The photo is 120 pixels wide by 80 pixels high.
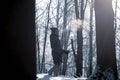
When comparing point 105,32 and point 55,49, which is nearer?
point 105,32

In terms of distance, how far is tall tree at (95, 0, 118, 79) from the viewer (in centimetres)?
991

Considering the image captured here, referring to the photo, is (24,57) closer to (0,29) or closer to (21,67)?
(21,67)

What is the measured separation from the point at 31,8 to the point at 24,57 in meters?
0.49

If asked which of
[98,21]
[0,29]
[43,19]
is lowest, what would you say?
[0,29]

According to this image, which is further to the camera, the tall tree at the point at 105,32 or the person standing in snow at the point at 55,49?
the person standing in snow at the point at 55,49

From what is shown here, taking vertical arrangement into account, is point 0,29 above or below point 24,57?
above

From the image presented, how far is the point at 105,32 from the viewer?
10.0 meters

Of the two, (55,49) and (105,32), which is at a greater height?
(105,32)

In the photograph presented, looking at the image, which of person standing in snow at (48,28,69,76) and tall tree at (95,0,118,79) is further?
person standing in snow at (48,28,69,76)

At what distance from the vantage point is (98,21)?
1006 centimetres

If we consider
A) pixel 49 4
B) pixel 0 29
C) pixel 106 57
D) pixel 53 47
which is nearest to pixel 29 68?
pixel 0 29

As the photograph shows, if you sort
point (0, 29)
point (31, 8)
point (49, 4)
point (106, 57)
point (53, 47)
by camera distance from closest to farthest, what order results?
point (0, 29) < point (31, 8) < point (106, 57) < point (53, 47) < point (49, 4)

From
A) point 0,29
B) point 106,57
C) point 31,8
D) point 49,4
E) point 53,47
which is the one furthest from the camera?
point 49,4

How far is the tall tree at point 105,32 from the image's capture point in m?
9.91
